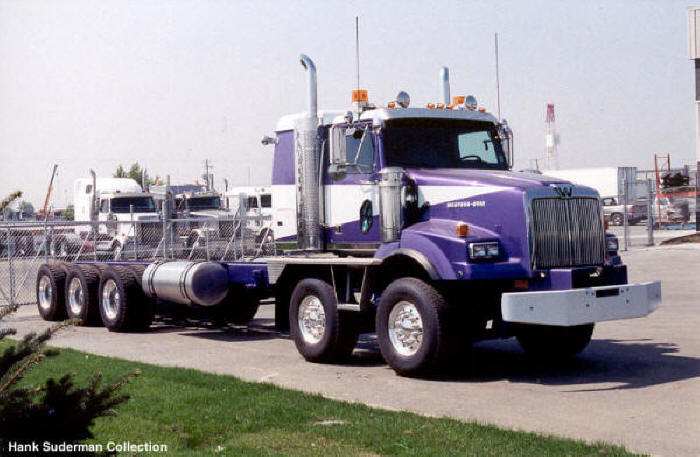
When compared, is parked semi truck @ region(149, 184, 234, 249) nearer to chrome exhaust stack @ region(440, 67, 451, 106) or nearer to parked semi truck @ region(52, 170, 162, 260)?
parked semi truck @ region(52, 170, 162, 260)

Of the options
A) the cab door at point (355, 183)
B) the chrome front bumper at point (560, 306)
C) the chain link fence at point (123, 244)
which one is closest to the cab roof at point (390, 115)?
the cab door at point (355, 183)

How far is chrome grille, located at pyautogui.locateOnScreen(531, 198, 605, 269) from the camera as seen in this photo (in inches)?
366

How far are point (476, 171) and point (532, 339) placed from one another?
2.23 m

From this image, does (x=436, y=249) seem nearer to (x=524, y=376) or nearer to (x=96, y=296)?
(x=524, y=376)

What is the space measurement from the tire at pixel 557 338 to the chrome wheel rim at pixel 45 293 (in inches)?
379

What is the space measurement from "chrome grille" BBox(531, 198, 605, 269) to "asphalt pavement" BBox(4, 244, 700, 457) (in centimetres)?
125

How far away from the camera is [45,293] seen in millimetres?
17031

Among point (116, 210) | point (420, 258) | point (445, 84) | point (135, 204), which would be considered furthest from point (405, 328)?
point (135, 204)

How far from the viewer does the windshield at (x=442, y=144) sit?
34.9ft

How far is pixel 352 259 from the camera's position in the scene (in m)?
10.4

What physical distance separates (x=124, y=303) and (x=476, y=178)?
279 inches

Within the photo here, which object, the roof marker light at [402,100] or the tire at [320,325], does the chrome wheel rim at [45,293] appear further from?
the roof marker light at [402,100]

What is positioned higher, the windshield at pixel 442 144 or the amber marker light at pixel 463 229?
the windshield at pixel 442 144

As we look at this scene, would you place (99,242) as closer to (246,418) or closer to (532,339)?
(532,339)
